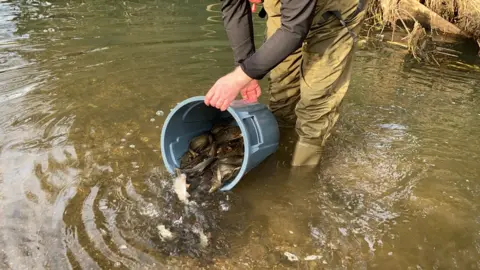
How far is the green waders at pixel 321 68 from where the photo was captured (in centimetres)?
243

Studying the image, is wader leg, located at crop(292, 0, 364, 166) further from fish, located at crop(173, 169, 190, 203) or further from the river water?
fish, located at crop(173, 169, 190, 203)

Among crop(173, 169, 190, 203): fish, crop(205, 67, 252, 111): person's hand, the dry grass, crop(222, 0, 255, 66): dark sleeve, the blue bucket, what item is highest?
crop(222, 0, 255, 66): dark sleeve

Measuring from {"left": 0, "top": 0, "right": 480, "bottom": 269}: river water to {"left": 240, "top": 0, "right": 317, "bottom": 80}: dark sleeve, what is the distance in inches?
32.9

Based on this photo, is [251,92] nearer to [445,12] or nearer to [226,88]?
[226,88]

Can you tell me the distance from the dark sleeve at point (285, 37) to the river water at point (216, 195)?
83 centimetres

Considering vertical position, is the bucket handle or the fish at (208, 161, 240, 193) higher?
the bucket handle

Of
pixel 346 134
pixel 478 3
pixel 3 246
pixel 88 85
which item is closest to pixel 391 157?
pixel 346 134

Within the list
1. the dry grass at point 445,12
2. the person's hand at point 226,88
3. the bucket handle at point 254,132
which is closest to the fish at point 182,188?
the bucket handle at point 254,132

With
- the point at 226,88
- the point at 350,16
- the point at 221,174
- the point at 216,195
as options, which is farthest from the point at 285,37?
the point at 216,195

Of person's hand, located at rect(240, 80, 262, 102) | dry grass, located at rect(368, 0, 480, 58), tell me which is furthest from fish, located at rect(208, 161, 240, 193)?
dry grass, located at rect(368, 0, 480, 58)

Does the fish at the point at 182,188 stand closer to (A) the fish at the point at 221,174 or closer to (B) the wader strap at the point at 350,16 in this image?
(A) the fish at the point at 221,174

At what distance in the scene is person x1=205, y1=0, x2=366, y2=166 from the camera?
2051 millimetres

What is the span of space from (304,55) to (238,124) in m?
0.56

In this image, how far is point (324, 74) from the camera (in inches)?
99.0
